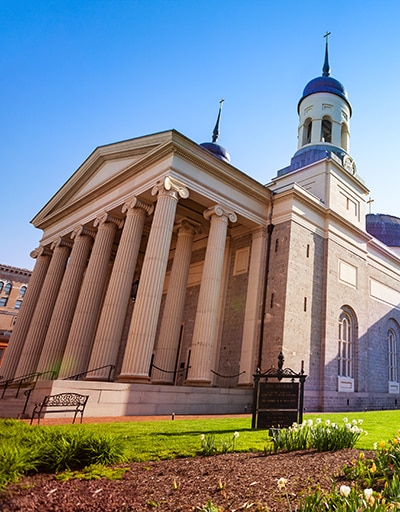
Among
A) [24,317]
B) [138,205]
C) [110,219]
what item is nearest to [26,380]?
[24,317]

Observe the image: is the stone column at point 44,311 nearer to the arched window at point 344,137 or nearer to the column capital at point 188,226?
the column capital at point 188,226

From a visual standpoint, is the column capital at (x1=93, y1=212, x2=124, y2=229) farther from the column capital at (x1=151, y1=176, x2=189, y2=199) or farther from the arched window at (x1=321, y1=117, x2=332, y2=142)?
the arched window at (x1=321, y1=117, x2=332, y2=142)

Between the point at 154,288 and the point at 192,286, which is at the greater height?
the point at 192,286

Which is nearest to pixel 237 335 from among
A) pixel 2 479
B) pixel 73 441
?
pixel 73 441

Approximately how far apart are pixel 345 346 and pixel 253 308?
6.11 meters

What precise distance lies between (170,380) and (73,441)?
12.4 m

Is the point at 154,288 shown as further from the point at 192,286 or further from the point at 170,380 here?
the point at 192,286

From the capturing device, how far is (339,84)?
28.1 meters

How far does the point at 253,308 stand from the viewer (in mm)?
18219

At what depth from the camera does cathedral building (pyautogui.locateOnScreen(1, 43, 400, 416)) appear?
15312 millimetres

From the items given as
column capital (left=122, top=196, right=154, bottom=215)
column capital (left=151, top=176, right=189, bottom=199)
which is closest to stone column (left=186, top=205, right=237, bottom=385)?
column capital (left=151, top=176, right=189, bottom=199)

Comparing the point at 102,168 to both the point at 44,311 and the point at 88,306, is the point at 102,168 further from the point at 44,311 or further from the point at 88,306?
the point at 44,311

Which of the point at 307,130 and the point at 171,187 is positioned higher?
the point at 307,130

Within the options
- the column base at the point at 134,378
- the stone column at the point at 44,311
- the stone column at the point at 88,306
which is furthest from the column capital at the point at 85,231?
the column base at the point at 134,378
